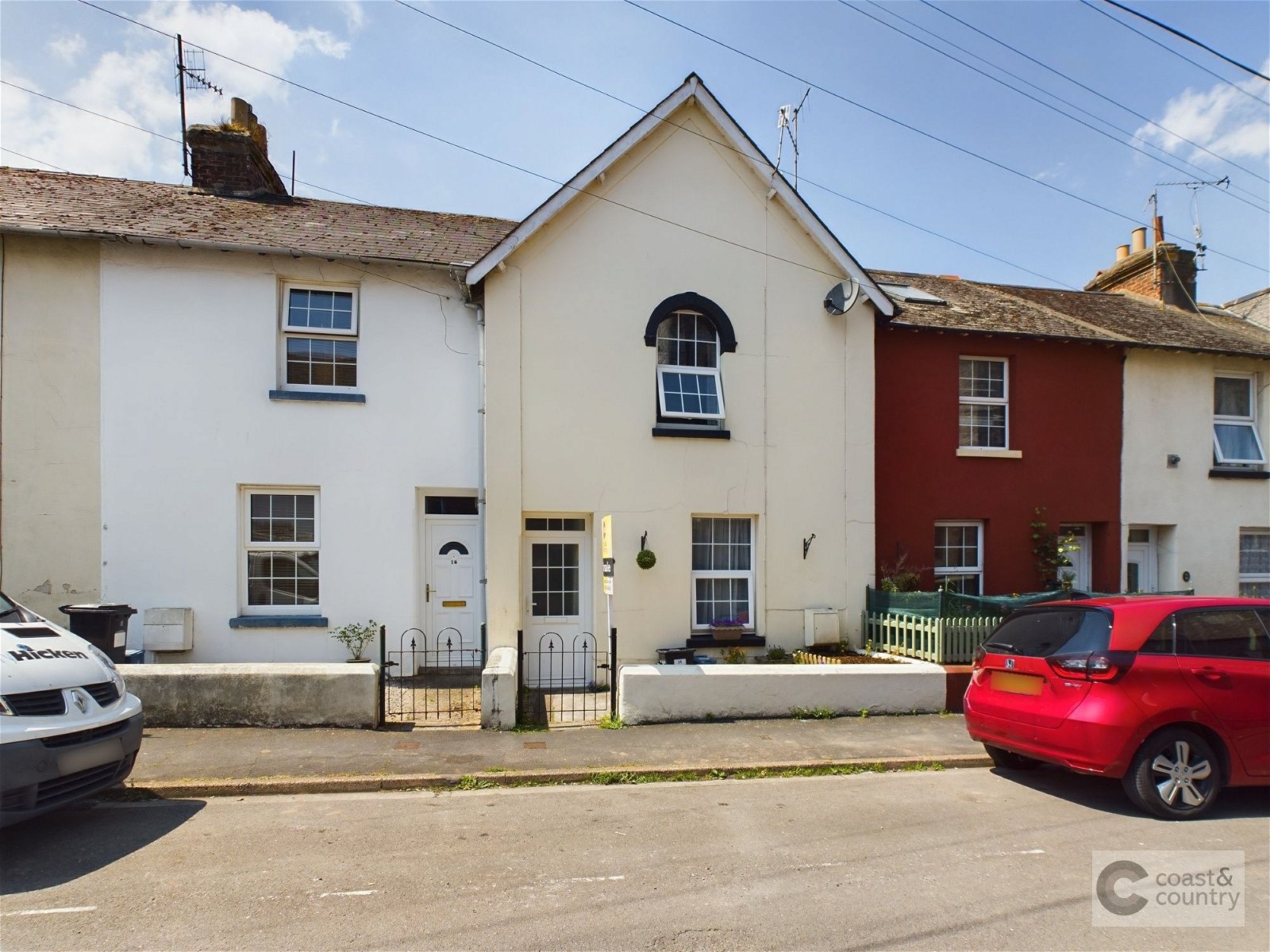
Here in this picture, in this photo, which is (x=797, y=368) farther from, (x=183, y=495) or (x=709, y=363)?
(x=183, y=495)

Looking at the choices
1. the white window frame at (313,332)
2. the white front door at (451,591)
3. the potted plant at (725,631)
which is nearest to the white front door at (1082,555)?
the potted plant at (725,631)

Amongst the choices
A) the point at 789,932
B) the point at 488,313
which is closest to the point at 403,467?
the point at 488,313

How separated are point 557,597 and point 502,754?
11.5ft

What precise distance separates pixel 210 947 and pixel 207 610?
7.10m

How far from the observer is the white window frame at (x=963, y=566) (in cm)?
1244

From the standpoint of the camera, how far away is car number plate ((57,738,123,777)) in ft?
16.0

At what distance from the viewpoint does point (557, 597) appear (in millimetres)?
10578

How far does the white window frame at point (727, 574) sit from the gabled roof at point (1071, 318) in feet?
13.5

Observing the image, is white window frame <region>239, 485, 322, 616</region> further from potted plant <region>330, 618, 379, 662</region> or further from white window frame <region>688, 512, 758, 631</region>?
white window frame <region>688, 512, 758, 631</region>

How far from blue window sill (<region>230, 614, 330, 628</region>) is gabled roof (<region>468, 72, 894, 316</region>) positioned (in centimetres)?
491

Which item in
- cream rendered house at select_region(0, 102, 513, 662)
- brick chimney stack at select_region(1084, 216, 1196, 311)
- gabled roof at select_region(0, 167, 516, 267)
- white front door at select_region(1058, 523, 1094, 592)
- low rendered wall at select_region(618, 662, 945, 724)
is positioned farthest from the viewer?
brick chimney stack at select_region(1084, 216, 1196, 311)

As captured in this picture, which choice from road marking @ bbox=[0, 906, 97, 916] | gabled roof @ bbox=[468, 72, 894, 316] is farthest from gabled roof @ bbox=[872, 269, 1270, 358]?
road marking @ bbox=[0, 906, 97, 916]

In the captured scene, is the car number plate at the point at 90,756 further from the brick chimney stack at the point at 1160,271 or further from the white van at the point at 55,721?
the brick chimney stack at the point at 1160,271

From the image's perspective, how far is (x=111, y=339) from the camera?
392 inches
